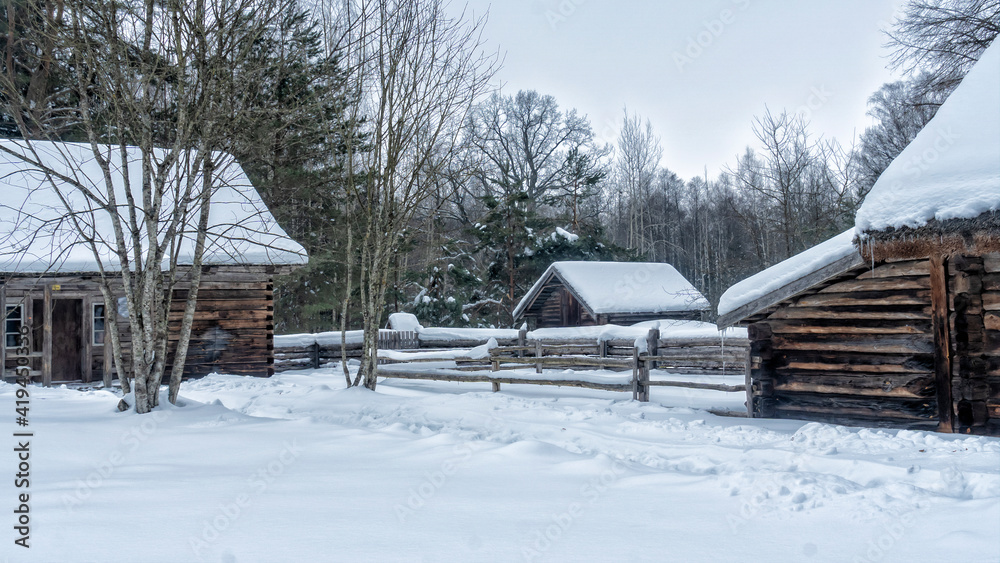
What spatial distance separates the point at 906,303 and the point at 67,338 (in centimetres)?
1880

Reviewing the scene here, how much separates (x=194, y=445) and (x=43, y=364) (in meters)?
10.3

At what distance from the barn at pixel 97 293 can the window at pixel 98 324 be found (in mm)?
22

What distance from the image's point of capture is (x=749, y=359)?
1034 centimetres

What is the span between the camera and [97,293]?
49.1 feet

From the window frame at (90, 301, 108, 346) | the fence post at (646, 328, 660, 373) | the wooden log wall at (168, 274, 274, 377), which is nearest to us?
the window frame at (90, 301, 108, 346)

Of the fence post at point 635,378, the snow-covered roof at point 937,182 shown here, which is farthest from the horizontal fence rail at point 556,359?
the snow-covered roof at point 937,182

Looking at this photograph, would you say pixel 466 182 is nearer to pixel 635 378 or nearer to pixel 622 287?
pixel 622 287

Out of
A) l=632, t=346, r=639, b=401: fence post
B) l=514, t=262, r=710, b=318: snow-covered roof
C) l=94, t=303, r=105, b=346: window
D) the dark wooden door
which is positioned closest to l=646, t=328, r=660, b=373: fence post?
l=514, t=262, r=710, b=318: snow-covered roof

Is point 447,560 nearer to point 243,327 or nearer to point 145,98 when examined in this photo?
point 145,98

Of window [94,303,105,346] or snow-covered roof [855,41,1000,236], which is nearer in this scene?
snow-covered roof [855,41,1000,236]

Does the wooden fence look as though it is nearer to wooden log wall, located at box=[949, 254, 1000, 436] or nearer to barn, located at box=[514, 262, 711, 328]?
barn, located at box=[514, 262, 711, 328]

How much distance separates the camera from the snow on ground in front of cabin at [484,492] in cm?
384

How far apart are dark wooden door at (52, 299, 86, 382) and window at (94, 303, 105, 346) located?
7.95ft

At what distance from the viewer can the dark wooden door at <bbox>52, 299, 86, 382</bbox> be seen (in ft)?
57.2
